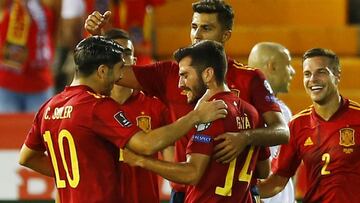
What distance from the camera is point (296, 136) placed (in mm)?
6699

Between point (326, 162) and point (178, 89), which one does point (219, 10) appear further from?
point (326, 162)

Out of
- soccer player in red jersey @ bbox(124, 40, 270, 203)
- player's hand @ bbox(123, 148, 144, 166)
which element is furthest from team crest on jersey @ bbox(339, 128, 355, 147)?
player's hand @ bbox(123, 148, 144, 166)

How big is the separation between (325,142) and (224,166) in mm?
1286

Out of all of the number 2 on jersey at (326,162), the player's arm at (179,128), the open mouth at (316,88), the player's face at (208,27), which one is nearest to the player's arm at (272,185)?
the number 2 on jersey at (326,162)

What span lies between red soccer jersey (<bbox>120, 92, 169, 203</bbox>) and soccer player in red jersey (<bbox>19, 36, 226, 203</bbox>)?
20.5 inches

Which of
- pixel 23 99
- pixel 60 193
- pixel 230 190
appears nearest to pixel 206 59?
pixel 230 190

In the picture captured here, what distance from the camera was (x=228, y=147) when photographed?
17.5ft

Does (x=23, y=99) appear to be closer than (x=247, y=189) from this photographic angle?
No

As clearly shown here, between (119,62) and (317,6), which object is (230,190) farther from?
(317,6)

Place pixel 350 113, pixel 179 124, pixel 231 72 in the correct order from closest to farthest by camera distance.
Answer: pixel 179 124 < pixel 231 72 < pixel 350 113

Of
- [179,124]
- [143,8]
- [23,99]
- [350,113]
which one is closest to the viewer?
[179,124]

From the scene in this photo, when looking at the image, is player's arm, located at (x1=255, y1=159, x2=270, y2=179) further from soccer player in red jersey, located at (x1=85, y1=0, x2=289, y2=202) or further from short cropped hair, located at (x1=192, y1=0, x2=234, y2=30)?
short cropped hair, located at (x1=192, y1=0, x2=234, y2=30)

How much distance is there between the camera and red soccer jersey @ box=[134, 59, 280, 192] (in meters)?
6.12

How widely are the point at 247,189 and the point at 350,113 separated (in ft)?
4.04
